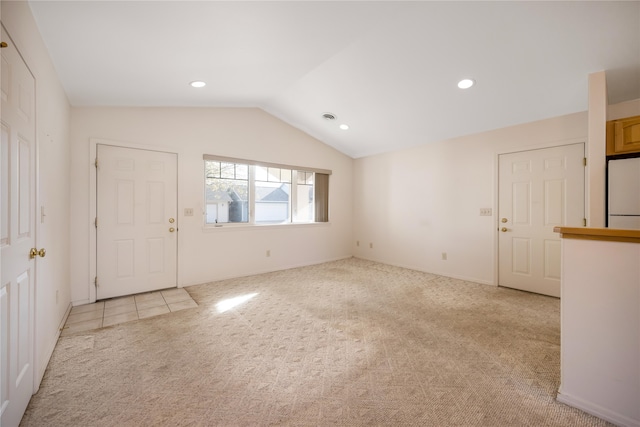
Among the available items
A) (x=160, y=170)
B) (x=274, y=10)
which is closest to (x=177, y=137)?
(x=160, y=170)

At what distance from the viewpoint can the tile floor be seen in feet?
9.00

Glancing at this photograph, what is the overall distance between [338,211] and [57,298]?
4.59 metres

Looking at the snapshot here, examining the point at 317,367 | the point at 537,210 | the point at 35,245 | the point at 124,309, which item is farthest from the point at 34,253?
the point at 537,210

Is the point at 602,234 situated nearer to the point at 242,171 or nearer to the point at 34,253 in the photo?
the point at 34,253

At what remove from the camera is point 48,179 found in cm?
223

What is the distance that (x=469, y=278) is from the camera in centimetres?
434

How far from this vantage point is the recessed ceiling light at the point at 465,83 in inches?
123

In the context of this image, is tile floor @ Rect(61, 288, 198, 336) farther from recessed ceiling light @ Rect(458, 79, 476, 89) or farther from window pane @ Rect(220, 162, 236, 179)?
recessed ceiling light @ Rect(458, 79, 476, 89)

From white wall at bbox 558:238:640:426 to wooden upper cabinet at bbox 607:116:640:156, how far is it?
1773mm

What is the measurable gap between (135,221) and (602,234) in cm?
455

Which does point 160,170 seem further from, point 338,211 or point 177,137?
point 338,211

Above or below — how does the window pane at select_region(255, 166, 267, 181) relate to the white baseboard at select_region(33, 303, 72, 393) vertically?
above

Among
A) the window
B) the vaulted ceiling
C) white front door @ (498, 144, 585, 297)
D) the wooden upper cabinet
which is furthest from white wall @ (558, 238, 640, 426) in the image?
the window

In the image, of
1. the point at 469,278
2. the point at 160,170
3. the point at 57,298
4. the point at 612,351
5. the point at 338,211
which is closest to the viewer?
the point at 612,351
